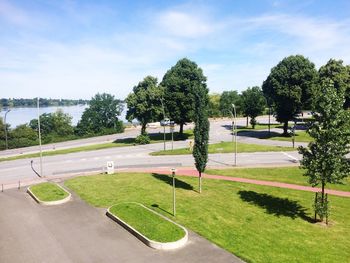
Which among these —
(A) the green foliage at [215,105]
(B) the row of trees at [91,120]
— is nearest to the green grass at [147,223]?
(B) the row of trees at [91,120]

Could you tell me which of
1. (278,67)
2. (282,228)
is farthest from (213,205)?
(278,67)

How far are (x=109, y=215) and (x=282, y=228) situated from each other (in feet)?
39.5

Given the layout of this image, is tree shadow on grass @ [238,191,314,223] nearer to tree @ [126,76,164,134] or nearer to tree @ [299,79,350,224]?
tree @ [299,79,350,224]

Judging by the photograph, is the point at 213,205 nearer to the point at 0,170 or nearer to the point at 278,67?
the point at 0,170

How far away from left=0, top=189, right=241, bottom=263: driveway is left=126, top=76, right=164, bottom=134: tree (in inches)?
1272

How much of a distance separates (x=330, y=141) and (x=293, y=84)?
3794 centimetres

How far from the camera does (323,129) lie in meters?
22.8

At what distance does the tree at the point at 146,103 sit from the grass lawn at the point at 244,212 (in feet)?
74.3

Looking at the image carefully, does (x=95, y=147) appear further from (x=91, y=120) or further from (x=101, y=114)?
(x=101, y=114)

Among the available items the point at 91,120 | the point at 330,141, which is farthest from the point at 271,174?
the point at 91,120

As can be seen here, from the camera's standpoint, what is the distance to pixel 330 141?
73.5 feet

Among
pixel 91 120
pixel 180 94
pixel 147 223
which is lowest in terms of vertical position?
pixel 147 223

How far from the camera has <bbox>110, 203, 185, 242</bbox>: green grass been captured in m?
20.0

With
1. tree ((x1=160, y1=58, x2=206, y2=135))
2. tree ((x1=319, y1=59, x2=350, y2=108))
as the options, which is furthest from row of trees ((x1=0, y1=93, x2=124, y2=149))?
tree ((x1=319, y1=59, x2=350, y2=108))
